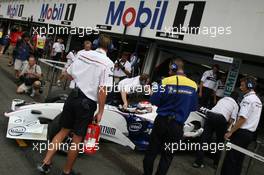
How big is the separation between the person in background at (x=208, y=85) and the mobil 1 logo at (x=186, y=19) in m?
1.27

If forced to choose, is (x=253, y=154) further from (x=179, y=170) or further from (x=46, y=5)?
(x=46, y=5)

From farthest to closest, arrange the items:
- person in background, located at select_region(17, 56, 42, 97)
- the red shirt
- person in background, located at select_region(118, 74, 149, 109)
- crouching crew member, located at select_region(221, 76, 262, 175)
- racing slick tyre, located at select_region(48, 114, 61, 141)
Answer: the red shirt < person in background, located at select_region(17, 56, 42, 97) < person in background, located at select_region(118, 74, 149, 109) < crouching crew member, located at select_region(221, 76, 262, 175) < racing slick tyre, located at select_region(48, 114, 61, 141)

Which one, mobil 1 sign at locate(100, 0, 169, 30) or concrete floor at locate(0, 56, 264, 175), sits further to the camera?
mobil 1 sign at locate(100, 0, 169, 30)

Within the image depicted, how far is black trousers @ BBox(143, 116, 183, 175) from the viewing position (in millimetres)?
4348

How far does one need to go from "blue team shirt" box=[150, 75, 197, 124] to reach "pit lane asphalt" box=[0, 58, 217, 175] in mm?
1289

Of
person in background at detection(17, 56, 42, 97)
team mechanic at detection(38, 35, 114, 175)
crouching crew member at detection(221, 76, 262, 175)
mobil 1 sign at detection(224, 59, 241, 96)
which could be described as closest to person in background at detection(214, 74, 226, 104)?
mobil 1 sign at detection(224, 59, 241, 96)

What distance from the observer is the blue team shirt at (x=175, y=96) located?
14.2 ft

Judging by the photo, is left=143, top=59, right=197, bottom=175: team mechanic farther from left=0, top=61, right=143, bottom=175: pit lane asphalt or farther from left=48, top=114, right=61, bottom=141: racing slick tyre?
left=48, top=114, right=61, bottom=141: racing slick tyre

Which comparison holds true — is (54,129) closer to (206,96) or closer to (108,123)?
(108,123)

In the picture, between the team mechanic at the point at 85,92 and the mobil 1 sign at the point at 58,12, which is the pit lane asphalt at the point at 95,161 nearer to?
the team mechanic at the point at 85,92

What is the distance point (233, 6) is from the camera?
369 inches

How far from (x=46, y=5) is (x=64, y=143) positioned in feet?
66.0

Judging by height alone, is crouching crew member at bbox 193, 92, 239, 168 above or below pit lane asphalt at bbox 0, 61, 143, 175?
above

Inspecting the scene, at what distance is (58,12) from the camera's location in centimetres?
2103
